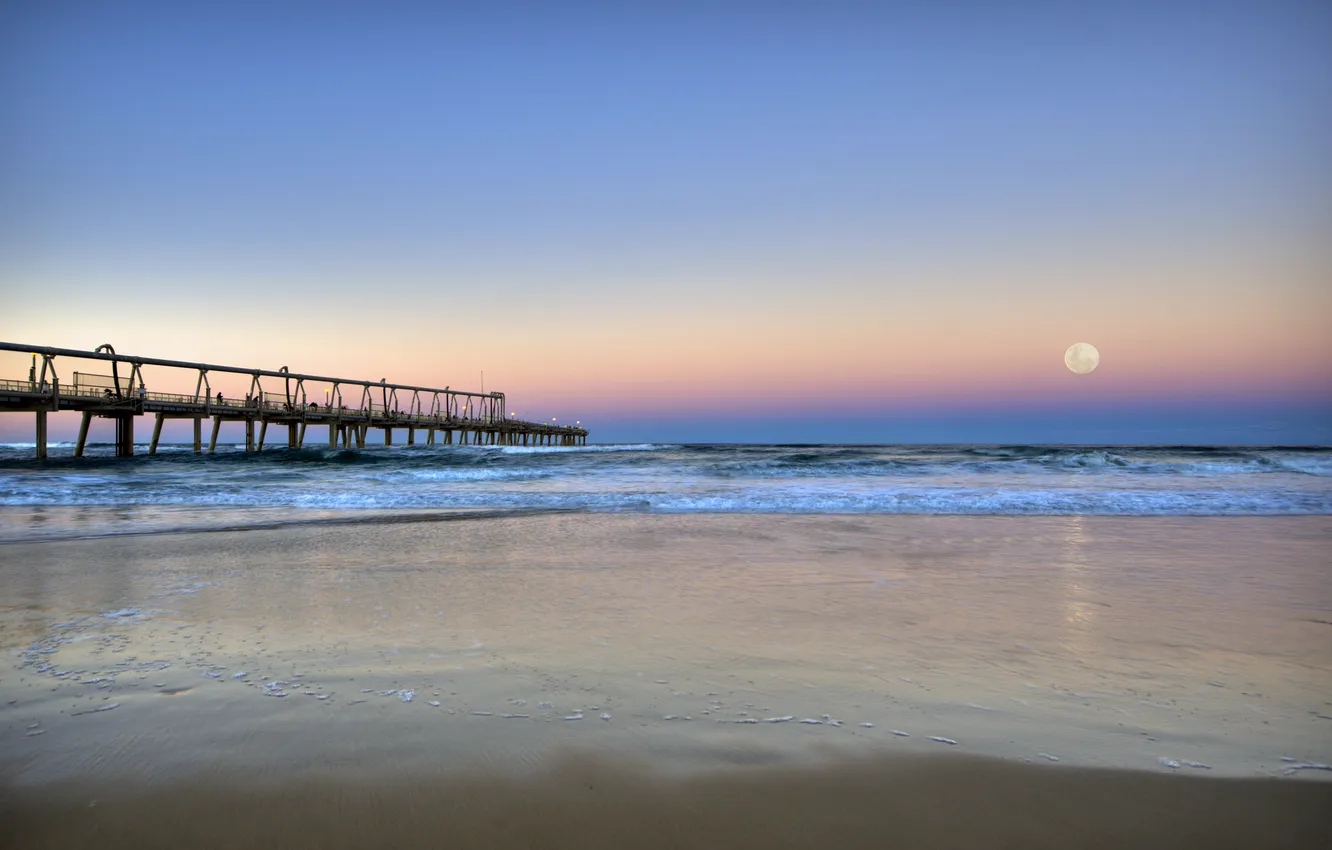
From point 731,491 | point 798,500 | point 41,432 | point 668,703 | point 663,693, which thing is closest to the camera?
point 668,703

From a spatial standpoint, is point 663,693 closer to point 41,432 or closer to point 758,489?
point 758,489

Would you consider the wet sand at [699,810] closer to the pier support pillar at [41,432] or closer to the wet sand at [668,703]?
the wet sand at [668,703]

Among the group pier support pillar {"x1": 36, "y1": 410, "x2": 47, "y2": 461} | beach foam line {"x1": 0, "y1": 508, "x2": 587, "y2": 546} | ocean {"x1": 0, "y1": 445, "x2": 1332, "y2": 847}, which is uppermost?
pier support pillar {"x1": 36, "y1": 410, "x2": 47, "y2": 461}

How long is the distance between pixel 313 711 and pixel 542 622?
1.75 m

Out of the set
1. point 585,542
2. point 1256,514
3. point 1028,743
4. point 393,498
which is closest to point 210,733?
point 1028,743

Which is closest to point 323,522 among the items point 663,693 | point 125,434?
point 663,693

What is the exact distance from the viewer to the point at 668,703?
3.24 m

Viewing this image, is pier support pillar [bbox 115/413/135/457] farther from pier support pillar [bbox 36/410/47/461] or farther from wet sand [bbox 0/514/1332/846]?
wet sand [bbox 0/514/1332/846]

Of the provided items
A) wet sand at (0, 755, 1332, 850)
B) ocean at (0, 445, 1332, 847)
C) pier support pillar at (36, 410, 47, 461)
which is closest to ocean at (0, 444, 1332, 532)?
ocean at (0, 445, 1332, 847)

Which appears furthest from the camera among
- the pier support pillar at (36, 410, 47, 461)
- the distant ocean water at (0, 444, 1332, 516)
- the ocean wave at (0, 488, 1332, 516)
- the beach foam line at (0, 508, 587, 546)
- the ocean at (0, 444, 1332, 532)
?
the pier support pillar at (36, 410, 47, 461)

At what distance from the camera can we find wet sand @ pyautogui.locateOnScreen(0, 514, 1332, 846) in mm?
2297

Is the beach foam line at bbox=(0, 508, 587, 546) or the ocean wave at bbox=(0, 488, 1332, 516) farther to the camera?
the ocean wave at bbox=(0, 488, 1332, 516)

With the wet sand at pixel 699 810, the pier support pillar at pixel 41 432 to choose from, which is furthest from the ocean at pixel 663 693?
the pier support pillar at pixel 41 432

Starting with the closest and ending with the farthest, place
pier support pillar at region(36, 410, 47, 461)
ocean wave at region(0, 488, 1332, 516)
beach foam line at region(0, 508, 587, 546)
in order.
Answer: beach foam line at region(0, 508, 587, 546), ocean wave at region(0, 488, 1332, 516), pier support pillar at region(36, 410, 47, 461)
